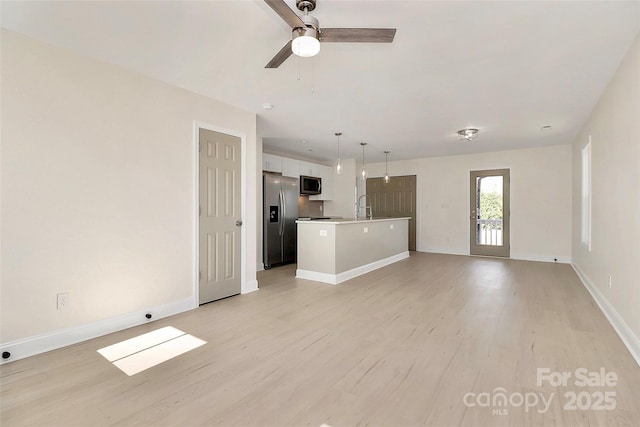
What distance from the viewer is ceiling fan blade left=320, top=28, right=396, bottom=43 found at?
1.85 metres

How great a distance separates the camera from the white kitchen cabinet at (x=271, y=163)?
5.93 m

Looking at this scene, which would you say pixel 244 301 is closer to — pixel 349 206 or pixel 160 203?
pixel 160 203

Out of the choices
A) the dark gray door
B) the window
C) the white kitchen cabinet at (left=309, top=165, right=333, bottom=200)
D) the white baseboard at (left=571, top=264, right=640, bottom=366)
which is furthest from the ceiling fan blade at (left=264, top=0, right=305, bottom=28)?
the dark gray door

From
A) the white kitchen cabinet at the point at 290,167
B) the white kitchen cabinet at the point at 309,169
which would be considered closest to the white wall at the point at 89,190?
the white kitchen cabinet at the point at 290,167

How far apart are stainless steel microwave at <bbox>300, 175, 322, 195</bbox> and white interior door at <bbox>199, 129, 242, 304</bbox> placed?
310cm

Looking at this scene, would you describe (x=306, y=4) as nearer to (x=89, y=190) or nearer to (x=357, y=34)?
(x=357, y=34)

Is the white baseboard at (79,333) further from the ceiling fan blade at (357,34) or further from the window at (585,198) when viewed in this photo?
the window at (585,198)

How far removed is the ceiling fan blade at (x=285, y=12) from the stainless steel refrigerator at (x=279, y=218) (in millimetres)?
4131

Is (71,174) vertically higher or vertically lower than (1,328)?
higher

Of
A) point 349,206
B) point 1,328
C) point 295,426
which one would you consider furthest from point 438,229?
point 1,328

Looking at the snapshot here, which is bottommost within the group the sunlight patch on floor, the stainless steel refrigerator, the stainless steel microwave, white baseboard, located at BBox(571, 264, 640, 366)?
the sunlight patch on floor

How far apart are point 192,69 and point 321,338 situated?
2.83 metres

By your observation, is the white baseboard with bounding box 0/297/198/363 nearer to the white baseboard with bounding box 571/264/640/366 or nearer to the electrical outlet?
the electrical outlet

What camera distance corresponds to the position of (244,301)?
146 inches
